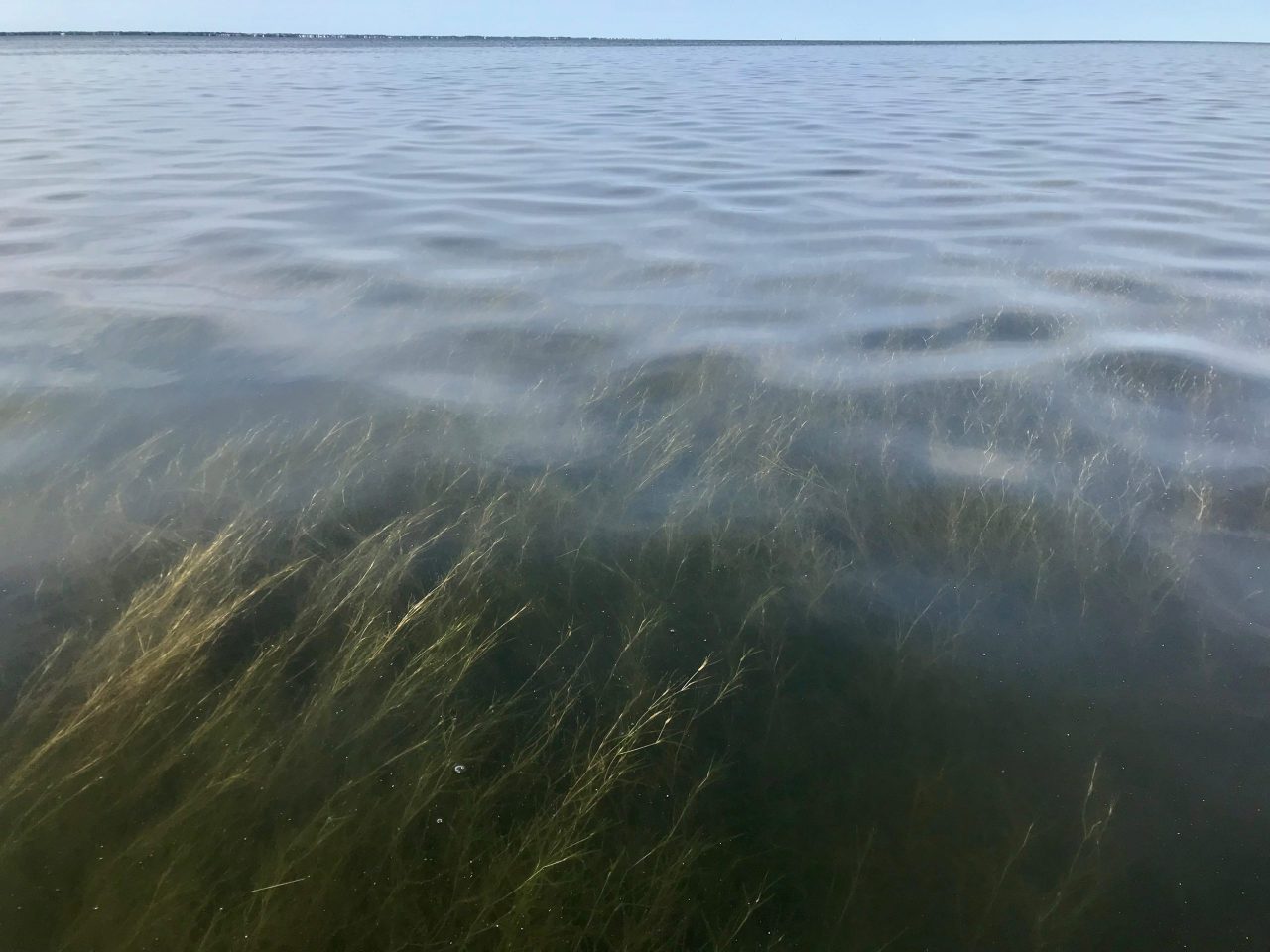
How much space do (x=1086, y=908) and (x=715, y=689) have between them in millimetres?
1108

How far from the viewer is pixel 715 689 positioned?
254 cm

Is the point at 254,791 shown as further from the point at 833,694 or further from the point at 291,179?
the point at 291,179

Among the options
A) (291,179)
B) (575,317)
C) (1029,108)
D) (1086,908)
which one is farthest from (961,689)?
(1029,108)

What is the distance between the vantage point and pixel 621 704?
249 centimetres

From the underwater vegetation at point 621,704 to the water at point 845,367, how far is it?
1.0 inches

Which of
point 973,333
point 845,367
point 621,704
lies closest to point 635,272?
point 845,367

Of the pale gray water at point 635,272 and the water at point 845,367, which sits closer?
the water at point 845,367

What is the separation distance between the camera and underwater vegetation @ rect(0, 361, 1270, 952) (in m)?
1.95

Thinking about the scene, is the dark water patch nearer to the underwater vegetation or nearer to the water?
the water

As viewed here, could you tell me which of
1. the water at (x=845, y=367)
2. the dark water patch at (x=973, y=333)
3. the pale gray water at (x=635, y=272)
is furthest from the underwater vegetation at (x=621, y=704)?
the dark water patch at (x=973, y=333)

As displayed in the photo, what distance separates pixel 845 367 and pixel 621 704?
291cm

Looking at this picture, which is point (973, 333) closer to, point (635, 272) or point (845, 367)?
point (845, 367)

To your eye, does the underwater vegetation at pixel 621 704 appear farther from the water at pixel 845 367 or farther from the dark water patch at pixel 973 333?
the dark water patch at pixel 973 333

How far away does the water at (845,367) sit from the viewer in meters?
2.49
